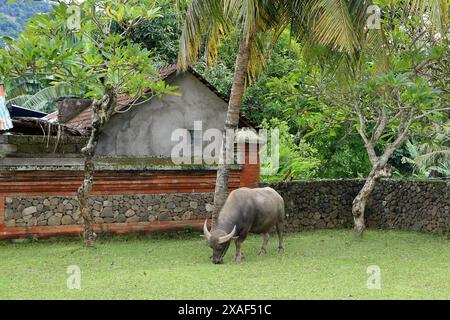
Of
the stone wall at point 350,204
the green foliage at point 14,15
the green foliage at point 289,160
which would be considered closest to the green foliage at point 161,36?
the green foliage at point 289,160

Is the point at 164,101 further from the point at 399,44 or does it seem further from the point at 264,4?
the point at 399,44

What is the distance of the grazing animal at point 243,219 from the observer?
10836 mm

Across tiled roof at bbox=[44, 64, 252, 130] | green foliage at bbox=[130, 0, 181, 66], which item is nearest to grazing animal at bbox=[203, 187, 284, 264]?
tiled roof at bbox=[44, 64, 252, 130]

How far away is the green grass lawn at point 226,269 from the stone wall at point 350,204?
1.16 metres

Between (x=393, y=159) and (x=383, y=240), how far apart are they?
1423cm

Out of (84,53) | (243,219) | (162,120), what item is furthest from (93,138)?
(162,120)

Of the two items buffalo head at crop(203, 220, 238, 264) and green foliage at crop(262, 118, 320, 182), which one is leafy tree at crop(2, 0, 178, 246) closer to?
buffalo head at crop(203, 220, 238, 264)

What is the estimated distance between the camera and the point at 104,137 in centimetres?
1491

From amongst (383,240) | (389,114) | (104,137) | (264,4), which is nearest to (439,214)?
(383,240)

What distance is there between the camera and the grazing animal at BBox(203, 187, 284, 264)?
10.8m

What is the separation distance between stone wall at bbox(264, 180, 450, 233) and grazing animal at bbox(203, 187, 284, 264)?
12.7 feet

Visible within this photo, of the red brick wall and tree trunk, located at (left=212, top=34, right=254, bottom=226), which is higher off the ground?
tree trunk, located at (left=212, top=34, right=254, bottom=226)

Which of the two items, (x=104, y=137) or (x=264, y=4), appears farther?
(x=104, y=137)

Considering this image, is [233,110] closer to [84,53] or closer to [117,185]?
[84,53]
